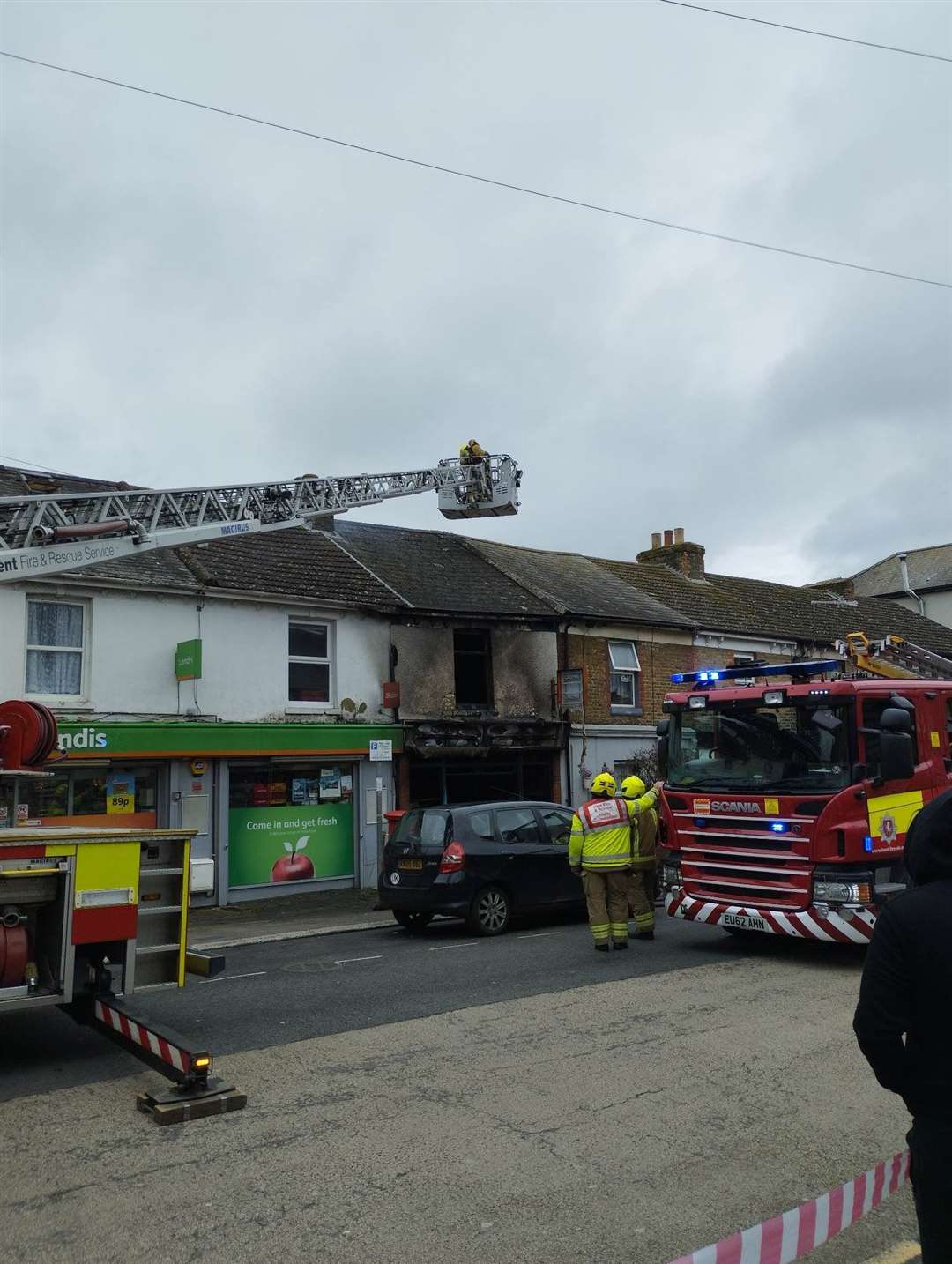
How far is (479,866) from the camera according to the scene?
41.3ft

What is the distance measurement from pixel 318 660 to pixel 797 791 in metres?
11.0

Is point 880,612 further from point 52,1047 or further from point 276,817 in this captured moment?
point 52,1047

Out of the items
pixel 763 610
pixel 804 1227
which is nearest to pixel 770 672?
pixel 804 1227

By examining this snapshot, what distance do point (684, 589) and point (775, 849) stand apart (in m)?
18.0

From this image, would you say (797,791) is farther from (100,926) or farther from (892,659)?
(100,926)

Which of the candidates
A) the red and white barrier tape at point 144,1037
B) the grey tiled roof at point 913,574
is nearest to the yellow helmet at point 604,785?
the red and white barrier tape at point 144,1037

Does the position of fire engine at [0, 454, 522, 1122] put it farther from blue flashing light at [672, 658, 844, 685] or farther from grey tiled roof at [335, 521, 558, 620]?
grey tiled roof at [335, 521, 558, 620]

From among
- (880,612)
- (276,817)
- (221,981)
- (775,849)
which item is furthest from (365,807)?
(880,612)

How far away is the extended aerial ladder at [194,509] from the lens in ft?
35.0

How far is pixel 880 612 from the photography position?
33250 mm

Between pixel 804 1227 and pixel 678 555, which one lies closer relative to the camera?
pixel 804 1227

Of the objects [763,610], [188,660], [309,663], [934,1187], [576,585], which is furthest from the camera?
[763,610]

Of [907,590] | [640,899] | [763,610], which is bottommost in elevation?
[640,899]

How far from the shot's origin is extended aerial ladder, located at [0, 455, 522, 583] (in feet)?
35.0
